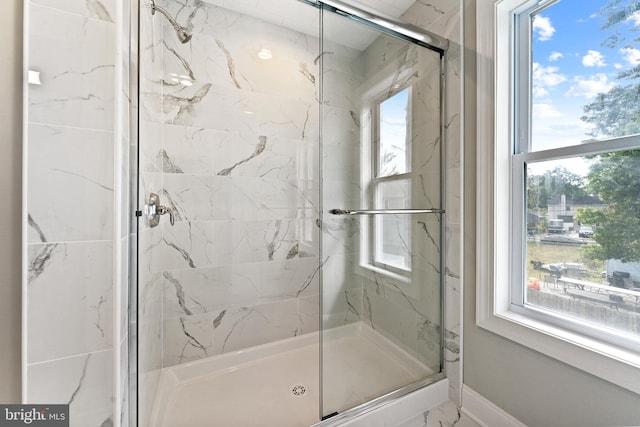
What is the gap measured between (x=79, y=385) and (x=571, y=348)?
1578 millimetres

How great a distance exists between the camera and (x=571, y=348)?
0.93m

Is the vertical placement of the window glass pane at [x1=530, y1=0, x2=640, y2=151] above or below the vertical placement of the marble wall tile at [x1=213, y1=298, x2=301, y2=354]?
above

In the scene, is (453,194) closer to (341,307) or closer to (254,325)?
(341,307)

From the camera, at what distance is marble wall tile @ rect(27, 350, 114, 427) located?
633mm

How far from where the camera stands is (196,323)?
1.56m

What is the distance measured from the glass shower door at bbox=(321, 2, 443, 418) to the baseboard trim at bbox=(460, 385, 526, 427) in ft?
0.60

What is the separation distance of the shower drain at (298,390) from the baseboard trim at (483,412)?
32.6 inches

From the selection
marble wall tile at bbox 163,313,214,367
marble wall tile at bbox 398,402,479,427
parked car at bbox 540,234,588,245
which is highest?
parked car at bbox 540,234,588,245

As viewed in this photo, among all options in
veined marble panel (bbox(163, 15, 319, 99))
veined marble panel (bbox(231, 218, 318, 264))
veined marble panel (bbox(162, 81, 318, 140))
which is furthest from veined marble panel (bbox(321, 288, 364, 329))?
veined marble panel (bbox(163, 15, 319, 99))

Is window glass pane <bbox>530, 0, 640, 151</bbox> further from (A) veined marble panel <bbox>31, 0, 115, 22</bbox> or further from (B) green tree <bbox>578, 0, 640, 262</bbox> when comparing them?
(A) veined marble panel <bbox>31, 0, 115, 22</bbox>

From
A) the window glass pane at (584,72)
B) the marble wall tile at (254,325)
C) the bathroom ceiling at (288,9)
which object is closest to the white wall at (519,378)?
the window glass pane at (584,72)

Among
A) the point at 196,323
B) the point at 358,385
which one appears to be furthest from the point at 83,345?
the point at 358,385

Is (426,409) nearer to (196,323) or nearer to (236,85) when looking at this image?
(196,323)

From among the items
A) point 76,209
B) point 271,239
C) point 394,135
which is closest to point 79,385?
point 76,209
